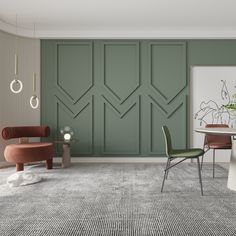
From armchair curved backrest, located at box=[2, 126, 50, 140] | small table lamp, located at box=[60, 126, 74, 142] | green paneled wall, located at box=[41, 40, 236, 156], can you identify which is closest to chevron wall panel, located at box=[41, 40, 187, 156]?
green paneled wall, located at box=[41, 40, 236, 156]

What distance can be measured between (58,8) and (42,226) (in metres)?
3.47

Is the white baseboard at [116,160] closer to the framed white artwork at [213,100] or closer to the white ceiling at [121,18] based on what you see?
the framed white artwork at [213,100]

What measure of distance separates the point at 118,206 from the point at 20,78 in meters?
3.78

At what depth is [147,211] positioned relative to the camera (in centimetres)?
264

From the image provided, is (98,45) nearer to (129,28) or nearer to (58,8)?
(129,28)

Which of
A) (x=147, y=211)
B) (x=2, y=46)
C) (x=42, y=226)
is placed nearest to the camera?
(x=42, y=226)

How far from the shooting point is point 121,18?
4.96 meters

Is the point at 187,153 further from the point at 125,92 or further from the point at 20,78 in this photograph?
the point at 20,78

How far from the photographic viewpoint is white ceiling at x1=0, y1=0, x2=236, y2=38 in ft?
14.2

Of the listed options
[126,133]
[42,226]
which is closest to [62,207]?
[42,226]

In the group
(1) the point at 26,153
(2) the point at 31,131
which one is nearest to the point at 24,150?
(1) the point at 26,153

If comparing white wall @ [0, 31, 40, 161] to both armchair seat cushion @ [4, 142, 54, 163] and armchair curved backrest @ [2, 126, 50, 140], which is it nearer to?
armchair curved backrest @ [2, 126, 50, 140]

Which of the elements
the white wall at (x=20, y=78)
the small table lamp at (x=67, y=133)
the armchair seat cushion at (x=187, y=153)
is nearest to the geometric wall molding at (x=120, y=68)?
the small table lamp at (x=67, y=133)

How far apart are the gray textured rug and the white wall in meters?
1.46
